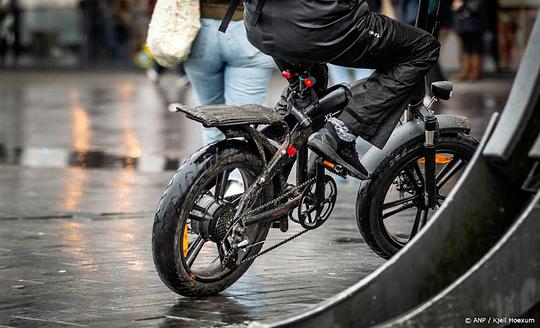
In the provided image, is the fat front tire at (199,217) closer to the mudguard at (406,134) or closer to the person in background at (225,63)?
the mudguard at (406,134)

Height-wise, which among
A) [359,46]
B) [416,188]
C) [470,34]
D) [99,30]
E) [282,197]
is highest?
[359,46]

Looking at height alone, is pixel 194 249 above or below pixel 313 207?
below

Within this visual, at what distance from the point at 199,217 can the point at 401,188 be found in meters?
1.15

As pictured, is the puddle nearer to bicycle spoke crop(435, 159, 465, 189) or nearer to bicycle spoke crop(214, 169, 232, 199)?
bicycle spoke crop(435, 159, 465, 189)

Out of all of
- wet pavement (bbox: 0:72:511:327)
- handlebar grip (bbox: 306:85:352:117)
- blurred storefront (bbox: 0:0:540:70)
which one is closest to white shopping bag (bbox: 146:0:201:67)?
wet pavement (bbox: 0:72:511:327)

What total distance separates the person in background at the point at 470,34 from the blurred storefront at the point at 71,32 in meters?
8.55

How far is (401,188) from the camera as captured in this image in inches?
245

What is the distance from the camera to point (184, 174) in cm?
538

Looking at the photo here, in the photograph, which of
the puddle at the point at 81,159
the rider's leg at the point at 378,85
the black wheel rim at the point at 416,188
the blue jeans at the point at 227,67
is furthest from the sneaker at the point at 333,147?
the puddle at the point at 81,159

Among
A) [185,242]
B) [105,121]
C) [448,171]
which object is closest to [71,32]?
[105,121]

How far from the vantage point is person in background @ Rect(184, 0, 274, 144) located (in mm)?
7258

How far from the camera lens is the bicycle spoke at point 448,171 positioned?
6.30 m

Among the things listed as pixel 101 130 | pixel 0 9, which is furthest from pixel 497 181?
pixel 0 9

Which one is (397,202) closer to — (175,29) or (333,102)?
(333,102)
